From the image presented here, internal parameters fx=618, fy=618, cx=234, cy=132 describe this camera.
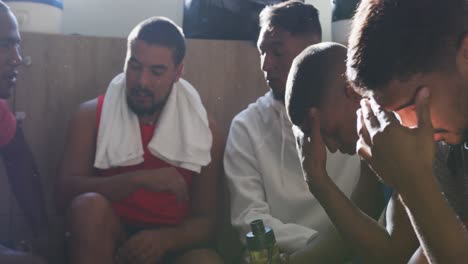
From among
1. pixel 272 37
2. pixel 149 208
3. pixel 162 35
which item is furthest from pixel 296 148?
pixel 162 35

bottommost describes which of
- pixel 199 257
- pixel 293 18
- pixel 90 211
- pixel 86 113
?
pixel 199 257

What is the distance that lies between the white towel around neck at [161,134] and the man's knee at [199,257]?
0.27 meters

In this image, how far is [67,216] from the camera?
1501 mm

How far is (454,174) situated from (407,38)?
251 mm

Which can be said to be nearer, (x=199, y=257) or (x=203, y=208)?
(x=199, y=257)

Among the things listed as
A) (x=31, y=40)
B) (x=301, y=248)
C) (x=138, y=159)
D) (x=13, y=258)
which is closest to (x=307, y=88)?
(x=301, y=248)

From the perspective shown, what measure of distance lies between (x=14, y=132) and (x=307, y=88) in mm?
953

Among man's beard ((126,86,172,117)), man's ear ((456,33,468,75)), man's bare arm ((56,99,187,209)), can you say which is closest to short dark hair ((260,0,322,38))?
man's beard ((126,86,172,117))

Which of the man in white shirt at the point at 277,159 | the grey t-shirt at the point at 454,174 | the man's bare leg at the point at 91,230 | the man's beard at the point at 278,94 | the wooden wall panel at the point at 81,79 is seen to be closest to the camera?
the grey t-shirt at the point at 454,174

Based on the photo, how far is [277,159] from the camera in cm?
164

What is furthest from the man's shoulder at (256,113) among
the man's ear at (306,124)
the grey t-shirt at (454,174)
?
the grey t-shirt at (454,174)

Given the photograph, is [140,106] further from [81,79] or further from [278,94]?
[278,94]

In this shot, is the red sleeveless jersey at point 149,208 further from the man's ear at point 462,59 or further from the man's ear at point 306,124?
the man's ear at point 462,59

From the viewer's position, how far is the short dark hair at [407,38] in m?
0.79
